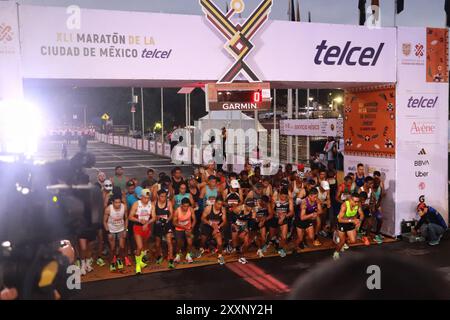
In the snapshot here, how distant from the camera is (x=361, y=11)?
16406mm

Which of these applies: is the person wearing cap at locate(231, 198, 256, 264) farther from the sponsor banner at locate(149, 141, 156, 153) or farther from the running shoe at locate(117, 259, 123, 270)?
the sponsor banner at locate(149, 141, 156, 153)

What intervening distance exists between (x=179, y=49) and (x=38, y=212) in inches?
238

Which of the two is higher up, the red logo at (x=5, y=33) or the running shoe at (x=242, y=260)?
the red logo at (x=5, y=33)

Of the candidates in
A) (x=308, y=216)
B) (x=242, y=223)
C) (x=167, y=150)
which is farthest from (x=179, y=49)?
(x=167, y=150)

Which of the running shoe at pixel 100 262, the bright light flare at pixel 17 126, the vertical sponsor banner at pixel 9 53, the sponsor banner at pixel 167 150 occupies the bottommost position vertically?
the running shoe at pixel 100 262

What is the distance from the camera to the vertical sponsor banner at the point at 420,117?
35.7 ft

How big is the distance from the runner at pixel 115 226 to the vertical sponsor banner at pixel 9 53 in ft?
8.66

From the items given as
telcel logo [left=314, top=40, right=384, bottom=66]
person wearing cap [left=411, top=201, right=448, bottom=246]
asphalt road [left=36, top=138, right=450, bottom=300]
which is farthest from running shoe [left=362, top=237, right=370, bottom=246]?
telcel logo [left=314, top=40, right=384, bottom=66]

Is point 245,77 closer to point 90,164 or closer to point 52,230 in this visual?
point 90,164

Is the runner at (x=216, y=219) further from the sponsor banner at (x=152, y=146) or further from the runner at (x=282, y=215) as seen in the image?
the sponsor banner at (x=152, y=146)

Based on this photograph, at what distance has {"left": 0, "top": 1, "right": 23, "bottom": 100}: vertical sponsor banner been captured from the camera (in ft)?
26.2

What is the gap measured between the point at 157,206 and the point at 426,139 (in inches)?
264

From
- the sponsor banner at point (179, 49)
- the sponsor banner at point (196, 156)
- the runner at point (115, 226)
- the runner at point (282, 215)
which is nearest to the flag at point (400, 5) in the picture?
the sponsor banner at point (179, 49)
